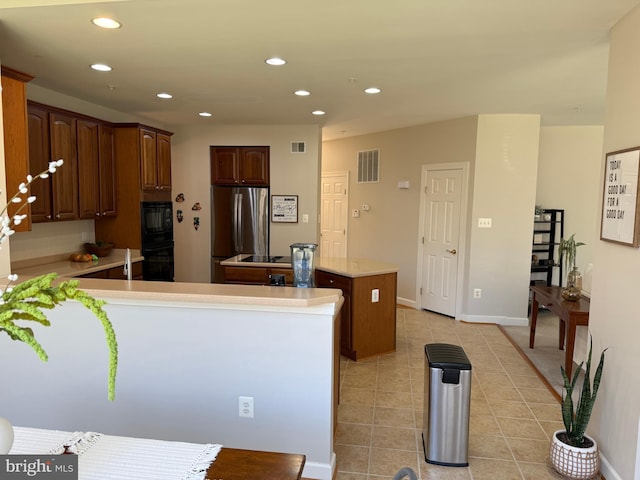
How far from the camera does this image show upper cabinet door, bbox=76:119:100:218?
4105 millimetres

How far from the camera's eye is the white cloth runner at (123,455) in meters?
1.21

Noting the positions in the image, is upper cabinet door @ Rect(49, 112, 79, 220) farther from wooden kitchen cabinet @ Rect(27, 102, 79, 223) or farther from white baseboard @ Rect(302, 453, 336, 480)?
white baseboard @ Rect(302, 453, 336, 480)

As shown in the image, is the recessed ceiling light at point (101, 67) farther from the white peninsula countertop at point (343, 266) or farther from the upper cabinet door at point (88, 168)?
the white peninsula countertop at point (343, 266)

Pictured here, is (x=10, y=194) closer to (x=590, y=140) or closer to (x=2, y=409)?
(x=2, y=409)

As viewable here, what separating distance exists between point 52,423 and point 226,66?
8.72ft

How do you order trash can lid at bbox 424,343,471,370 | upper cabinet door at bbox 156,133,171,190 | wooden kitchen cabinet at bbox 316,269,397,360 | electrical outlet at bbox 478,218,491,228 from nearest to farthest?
trash can lid at bbox 424,343,471,370
wooden kitchen cabinet at bbox 316,269,397,360
upper cabinet door at bbox 156,133,171,190
electrical outlet at bbox 478,218,491,228

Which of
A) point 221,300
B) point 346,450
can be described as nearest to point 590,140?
point 346,450

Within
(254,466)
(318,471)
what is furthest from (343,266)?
(254,466)

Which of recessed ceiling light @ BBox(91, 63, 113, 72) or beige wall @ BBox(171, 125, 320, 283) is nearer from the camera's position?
recessed ceiling light @ BBox(91, 63, 113, 72)

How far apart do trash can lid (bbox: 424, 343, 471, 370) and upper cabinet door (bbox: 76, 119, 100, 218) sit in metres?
3.50

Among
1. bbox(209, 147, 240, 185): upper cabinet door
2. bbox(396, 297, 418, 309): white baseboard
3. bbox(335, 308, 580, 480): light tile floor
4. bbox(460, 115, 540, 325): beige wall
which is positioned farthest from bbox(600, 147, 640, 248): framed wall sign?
bbox(209, 147, 240, 185): upper cabinet door

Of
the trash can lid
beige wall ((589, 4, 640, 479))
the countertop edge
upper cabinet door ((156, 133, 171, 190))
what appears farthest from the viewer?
upper cabinet door ((156, 133, 171, 190))

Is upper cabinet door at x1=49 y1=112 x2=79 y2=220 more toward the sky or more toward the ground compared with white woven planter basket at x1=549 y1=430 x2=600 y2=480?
more toward the sky

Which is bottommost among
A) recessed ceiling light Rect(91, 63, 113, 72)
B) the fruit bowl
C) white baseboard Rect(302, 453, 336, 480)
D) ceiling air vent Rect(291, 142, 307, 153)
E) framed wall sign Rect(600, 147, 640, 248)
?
white baseboard Rect(302, 453, 336, 480)
